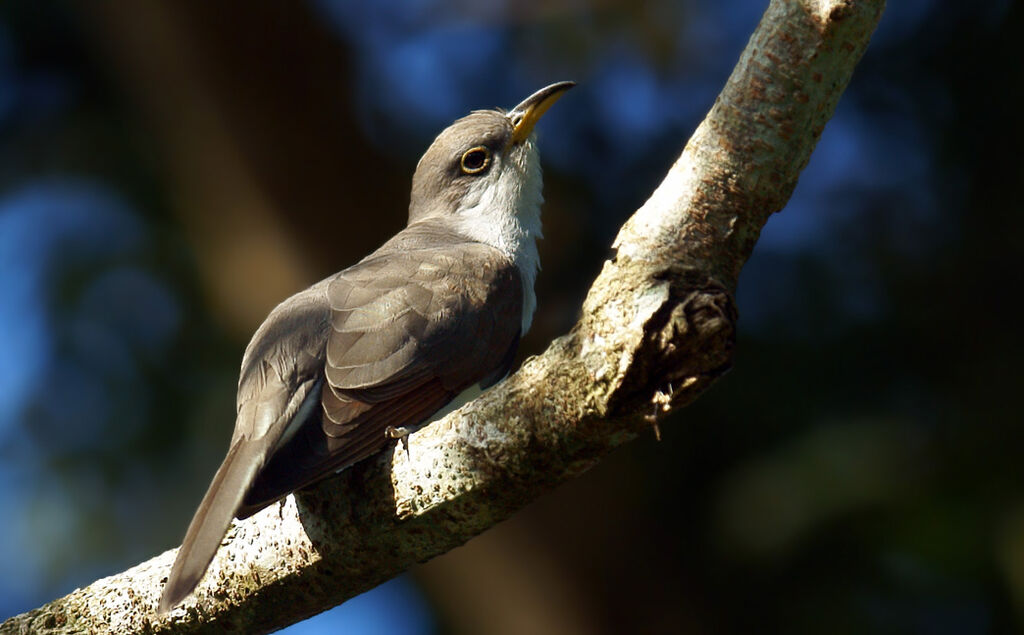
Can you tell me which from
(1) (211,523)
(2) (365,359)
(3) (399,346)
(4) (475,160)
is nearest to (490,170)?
(4) (475,160)

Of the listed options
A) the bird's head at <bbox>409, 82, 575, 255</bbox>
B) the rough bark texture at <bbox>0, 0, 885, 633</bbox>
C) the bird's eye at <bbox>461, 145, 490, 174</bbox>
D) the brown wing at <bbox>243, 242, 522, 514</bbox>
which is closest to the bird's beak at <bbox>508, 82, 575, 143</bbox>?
the bird's head at <bbox>409, 82, 575, 255</bbox>

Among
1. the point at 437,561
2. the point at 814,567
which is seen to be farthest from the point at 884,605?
the point at 437,561

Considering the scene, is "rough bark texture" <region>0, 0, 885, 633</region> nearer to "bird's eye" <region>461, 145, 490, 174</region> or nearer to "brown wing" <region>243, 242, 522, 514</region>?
"brown wing" <region>243, 242, 522, 514</region>

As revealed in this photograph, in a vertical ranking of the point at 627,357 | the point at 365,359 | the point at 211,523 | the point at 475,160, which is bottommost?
the point at 627,357

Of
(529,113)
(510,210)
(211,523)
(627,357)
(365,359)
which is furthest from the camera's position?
(529,113)

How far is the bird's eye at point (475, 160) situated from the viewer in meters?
6.15

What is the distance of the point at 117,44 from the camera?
27.2 ft

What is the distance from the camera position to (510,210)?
19.6 ft

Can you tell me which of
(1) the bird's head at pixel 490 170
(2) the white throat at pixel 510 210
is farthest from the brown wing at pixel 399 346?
(1) the bird's head at pixel 490 170

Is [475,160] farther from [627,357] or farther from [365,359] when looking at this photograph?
[627,357]

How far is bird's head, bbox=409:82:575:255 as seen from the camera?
602 cm

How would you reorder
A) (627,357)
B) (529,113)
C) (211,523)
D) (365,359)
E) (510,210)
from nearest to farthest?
(627,357), (211,523), (365,359), (510,210), (529,113)

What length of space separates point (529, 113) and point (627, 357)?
10.8 feet

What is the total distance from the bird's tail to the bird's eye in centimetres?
263
